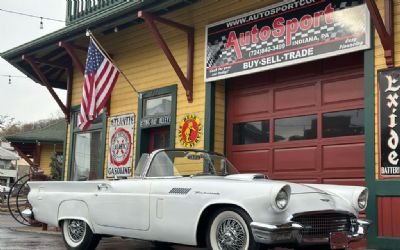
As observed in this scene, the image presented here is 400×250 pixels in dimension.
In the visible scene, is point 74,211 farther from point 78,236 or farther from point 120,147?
point 120,147

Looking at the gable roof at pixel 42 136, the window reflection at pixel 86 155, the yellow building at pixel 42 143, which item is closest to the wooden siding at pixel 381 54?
the window reflection at pixel 86 155

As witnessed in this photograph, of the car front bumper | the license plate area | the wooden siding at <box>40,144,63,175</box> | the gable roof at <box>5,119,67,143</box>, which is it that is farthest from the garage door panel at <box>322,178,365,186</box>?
the wooden siding at <box>40,144,63,175</box>

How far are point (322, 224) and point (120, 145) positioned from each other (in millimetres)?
8173

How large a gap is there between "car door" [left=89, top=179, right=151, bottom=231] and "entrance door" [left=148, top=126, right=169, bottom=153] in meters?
5.02

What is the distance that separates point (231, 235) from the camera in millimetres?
5449

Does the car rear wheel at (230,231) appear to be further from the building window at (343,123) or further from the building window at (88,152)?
the building window at (88,152)

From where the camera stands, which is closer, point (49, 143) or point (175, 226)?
point (175, 226)

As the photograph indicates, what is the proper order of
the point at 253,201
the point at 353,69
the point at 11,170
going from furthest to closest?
the point at 11,170
the point at 353,69
the point at 253,201

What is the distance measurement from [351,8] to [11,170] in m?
77.8

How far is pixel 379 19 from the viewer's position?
25.0ft

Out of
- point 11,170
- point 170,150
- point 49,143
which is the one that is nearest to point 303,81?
point 170,150

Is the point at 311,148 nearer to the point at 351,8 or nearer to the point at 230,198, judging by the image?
the point at 351,8

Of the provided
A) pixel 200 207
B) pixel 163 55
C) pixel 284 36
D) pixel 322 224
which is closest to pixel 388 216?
pixel 322 224

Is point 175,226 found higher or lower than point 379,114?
lower
